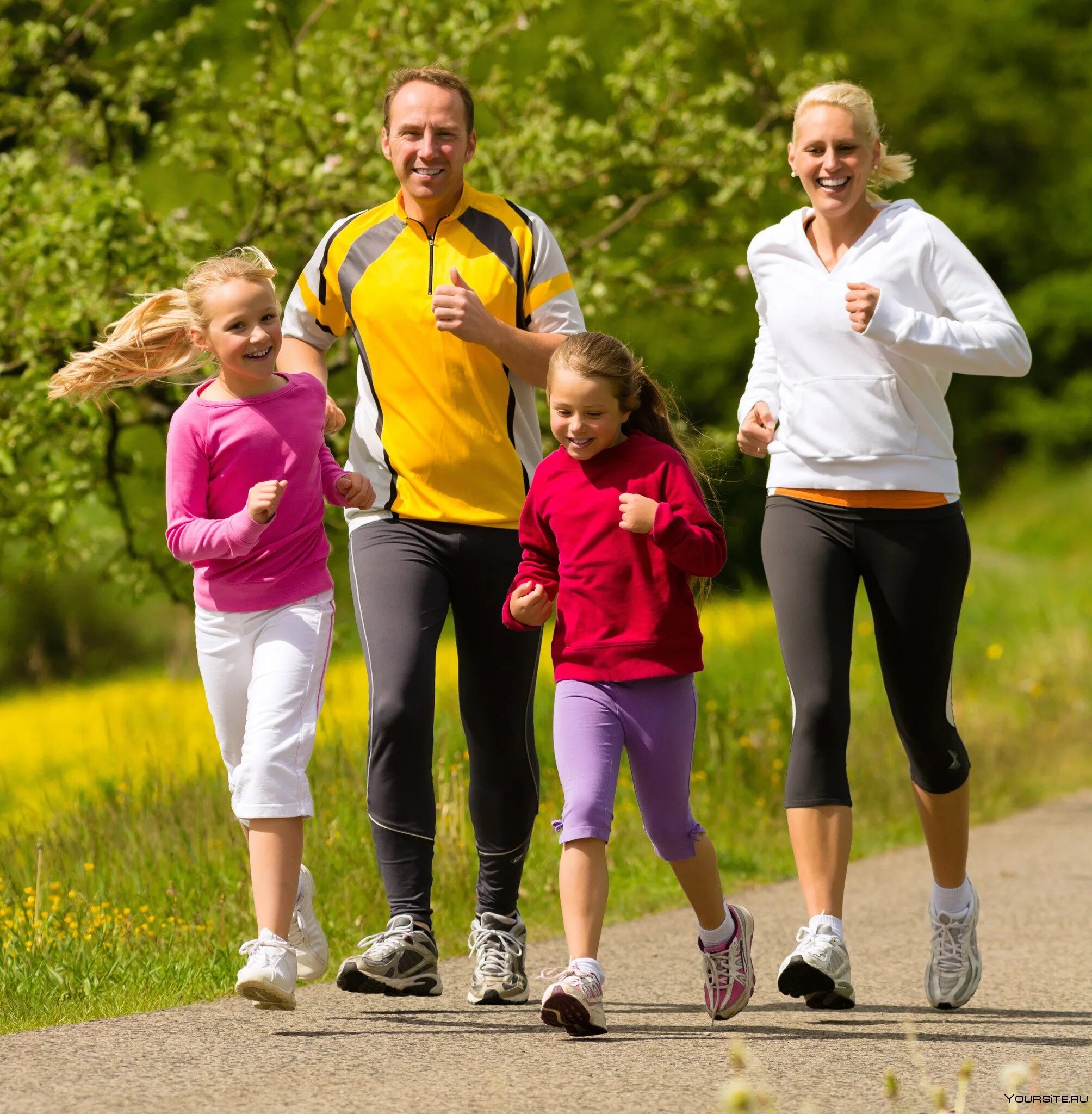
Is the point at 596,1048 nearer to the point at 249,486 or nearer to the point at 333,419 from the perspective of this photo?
the point at 249,486

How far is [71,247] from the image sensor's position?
7773 mm

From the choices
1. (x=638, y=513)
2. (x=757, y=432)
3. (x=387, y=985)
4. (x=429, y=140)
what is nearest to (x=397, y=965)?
(x=387, y=985)

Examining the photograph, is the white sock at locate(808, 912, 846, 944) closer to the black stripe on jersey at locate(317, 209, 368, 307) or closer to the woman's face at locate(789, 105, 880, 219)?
the woman's face at locate(789, 105, 880, 219)

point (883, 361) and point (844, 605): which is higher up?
point (883, 361)

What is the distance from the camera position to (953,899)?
15.8ft

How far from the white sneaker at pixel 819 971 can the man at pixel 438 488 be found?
0.72m

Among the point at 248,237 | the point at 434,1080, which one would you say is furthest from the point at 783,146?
the point at 434,1080

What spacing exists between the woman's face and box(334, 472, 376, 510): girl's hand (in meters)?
1.31

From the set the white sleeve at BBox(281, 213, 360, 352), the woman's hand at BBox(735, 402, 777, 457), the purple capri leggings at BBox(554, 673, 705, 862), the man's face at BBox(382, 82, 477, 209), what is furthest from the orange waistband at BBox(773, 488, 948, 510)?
the white sleeve at BBox(281, 213, 360, 352)

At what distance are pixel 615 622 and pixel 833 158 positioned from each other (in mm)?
1321

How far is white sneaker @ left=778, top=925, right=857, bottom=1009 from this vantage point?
4.45m

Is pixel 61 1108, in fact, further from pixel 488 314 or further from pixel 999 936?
pixel 999 936

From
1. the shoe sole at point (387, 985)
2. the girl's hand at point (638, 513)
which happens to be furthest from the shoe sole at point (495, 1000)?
the girl's hand at point (638, 513)

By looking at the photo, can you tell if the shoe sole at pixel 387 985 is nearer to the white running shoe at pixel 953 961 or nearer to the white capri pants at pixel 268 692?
the white capri pants at pixel 268 692
